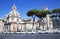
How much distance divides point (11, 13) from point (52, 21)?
2173 cm

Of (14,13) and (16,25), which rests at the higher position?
(14,13)

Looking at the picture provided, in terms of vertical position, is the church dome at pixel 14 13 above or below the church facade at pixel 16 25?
above

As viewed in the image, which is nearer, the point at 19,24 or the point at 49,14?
the point at 19,24

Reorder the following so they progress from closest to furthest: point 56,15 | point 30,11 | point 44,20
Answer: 1. point 30,11
2. point 56,15
3. point 44,20

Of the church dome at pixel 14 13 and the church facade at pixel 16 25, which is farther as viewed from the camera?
the church dome at pixel 14 13

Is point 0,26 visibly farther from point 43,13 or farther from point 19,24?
point 43,13

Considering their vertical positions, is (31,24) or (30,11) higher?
(30,11)

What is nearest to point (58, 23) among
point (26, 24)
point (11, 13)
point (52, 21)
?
point (52, 21)

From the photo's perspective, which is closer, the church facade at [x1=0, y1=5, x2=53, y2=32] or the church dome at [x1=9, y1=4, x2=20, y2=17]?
the church facade at [x1=0, y1=5, x2=53, y2=32]

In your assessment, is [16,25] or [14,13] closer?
[16,25]

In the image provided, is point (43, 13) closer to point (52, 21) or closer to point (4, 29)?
point (52, 21)

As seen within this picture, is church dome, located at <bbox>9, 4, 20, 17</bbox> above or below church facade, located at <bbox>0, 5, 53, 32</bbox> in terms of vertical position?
above

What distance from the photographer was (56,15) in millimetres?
99125

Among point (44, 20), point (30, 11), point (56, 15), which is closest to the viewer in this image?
point (30, 11)
